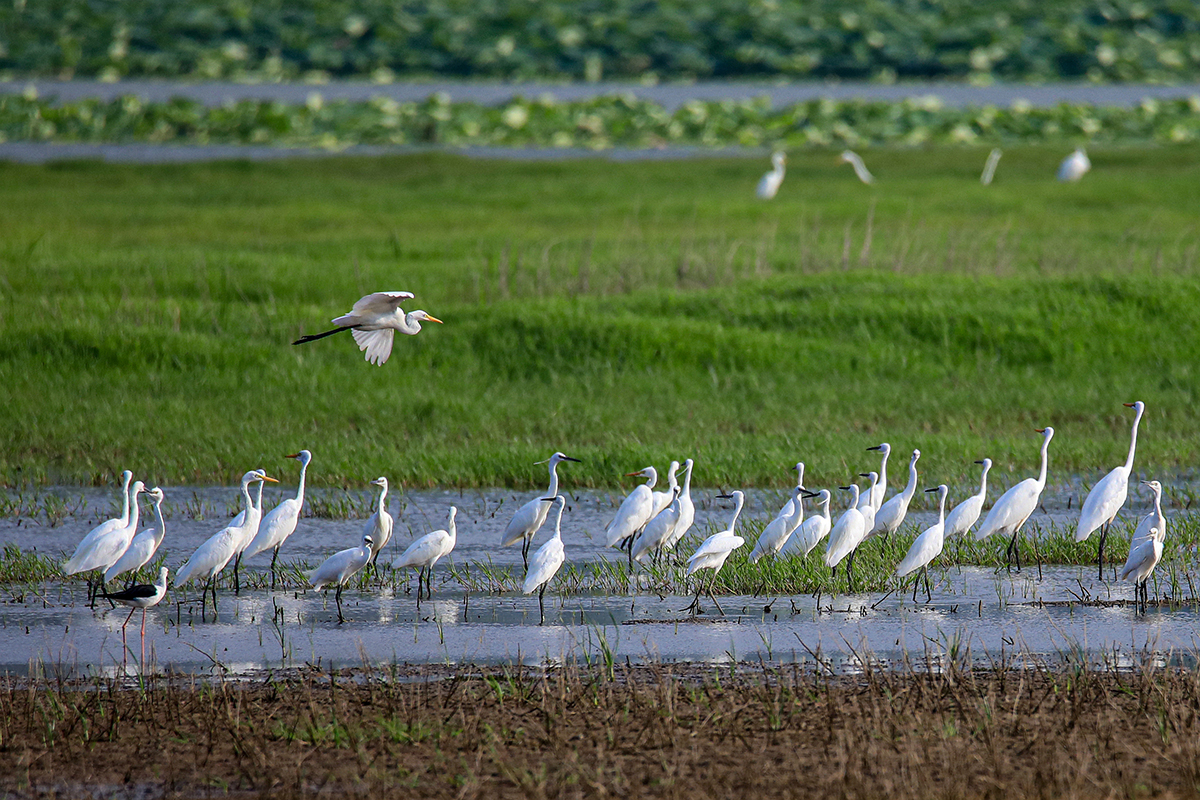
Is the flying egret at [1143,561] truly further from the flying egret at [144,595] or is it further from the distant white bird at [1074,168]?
the distant white bird at [1074,168]

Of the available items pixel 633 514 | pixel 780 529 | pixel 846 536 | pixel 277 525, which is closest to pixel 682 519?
pixel 633 514

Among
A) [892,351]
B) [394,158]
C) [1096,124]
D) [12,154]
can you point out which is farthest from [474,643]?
[1096,124]

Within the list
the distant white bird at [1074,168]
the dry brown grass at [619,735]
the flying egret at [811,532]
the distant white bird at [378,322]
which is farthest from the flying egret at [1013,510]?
the distant white bird at [1074,168]

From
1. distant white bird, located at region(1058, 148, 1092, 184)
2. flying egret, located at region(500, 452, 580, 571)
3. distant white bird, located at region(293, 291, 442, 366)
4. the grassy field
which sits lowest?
distant white bird, located at region(1058, 148, 1092, 184)

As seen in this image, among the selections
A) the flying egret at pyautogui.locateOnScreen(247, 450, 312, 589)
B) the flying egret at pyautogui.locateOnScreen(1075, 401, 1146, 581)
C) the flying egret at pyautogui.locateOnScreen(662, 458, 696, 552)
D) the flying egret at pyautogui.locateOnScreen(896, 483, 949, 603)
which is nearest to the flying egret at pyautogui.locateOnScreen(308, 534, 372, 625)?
the flying egret at pyautogui.locateOnScreen(247, 450, 312, 589)

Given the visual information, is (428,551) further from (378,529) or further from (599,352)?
(599,352)

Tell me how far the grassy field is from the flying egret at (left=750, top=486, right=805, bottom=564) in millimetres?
2546

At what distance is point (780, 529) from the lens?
348 inches

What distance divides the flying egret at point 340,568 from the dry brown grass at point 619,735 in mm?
1305

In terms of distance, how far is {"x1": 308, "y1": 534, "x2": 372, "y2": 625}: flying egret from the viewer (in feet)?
26.2

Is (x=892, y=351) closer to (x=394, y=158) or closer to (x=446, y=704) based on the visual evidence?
(x=446, y=704)

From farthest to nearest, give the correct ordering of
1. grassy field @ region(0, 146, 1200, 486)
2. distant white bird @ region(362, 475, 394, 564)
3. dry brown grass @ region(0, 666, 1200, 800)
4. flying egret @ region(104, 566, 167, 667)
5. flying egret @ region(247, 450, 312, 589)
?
grassy field @ region(0, 146, 1200, 486) < flying egret @ region(247, 450, 312, 589) < distant white bird @ region(362, 475, 394, 564) < flying egret @ region(104, 566, 167, 667) < dry brown grass @ region(0, 666, 1200, 800)

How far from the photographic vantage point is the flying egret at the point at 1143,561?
7766 mm

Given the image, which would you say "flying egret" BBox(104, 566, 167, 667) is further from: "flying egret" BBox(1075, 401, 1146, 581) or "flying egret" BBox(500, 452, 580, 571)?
"flying egret" BBox(1075, 401, 1146, 581)
